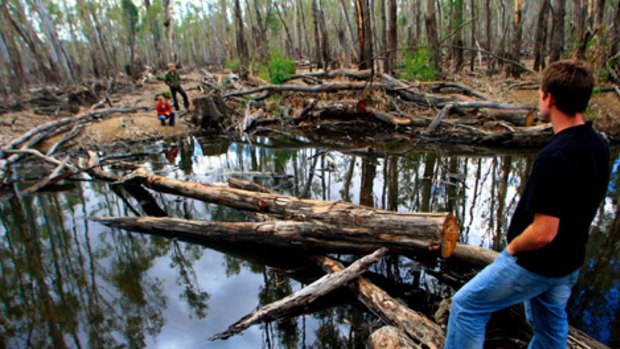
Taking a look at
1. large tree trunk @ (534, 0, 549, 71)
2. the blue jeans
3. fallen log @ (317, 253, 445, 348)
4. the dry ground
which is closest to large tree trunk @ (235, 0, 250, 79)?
the dry ground

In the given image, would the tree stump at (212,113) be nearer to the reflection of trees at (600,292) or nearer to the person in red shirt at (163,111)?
the person in red shirt at (163,111)

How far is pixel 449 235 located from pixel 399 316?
1.02 m

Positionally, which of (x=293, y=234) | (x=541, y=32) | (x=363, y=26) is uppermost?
(x=363, y=26)

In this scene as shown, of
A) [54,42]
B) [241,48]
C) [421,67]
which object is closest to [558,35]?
[421,67]

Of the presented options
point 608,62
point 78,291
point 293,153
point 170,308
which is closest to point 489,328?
point 170,308

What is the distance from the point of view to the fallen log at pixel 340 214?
11.7 ft

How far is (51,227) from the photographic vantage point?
5.91m

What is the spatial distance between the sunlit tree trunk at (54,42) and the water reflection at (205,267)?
58.2 feet

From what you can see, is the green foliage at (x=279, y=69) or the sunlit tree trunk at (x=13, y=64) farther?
the sunlit tree trunk at (x=13, y=64)

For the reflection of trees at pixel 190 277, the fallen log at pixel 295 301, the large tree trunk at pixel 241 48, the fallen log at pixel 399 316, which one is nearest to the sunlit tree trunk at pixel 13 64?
the large tree trunk at pixel 241 48

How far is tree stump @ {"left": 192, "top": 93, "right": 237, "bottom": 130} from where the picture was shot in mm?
12859

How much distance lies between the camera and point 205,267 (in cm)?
470

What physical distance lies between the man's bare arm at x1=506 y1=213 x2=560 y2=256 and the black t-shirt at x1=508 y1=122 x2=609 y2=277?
0.12 feet

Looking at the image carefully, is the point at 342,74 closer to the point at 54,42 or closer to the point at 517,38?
the point at 517,38
